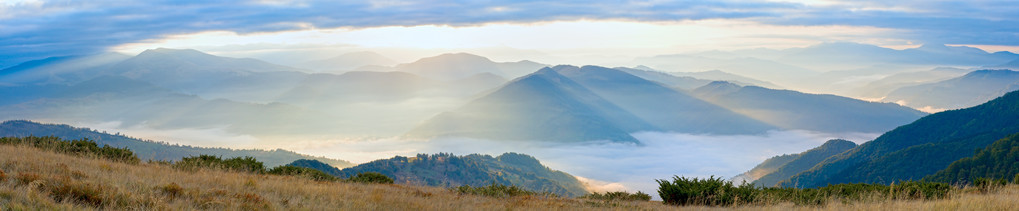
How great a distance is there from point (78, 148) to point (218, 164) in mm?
4433

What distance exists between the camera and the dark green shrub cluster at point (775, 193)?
1645 cm

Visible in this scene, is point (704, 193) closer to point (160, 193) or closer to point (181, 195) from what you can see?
point (181, 195)

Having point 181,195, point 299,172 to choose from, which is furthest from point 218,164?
point 181,195

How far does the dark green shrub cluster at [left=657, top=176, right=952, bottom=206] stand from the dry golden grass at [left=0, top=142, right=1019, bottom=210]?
115 centimetres

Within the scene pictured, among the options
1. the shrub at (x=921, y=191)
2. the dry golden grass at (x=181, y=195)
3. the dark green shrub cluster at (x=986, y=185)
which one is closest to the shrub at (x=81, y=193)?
the dry golden grass at (x=181, y=195)

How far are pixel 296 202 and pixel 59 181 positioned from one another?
4.10m

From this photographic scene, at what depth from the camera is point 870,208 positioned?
12992 millimetres

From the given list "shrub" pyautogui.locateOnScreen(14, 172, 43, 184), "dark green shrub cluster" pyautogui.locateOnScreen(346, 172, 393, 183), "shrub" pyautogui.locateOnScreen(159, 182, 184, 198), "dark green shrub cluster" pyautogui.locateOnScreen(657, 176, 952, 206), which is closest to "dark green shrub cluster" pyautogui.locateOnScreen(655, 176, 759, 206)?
"dark green shrub cluster" pyautogui.locateOnScreen(657, 176, 952, 206)

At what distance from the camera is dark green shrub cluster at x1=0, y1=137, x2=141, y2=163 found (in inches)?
742

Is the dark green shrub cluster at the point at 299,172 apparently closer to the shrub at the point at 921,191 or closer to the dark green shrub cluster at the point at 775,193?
the dark green shrub cluster at the point at 775,193

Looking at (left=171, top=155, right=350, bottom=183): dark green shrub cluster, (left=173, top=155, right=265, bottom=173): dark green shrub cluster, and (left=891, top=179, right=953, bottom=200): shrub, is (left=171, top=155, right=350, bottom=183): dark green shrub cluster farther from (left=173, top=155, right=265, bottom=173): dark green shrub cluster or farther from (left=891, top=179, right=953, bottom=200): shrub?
(left=891, top=179, right=953, bottom=200): shrub

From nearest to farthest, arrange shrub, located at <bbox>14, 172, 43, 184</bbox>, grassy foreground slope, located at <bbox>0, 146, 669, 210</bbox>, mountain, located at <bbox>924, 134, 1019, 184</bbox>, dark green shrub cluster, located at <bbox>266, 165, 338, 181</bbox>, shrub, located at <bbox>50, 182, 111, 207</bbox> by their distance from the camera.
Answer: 1. grassy foreground slope, located at <bbox>0, 146, 669, 210</bbox>
2. shrub, located at <bbox>50, 182, 111, 207</bbox>
3. shrub, located at <bbox>14, 172, 43, 184</bbox>
4. dark green shrub cluster, located at <bbox>266, 165, 338, 181</bbox>
5. mountain, located at <bbox>924, 134, 1019, 184</bbox>

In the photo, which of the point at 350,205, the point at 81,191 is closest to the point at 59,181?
the point at 81,191

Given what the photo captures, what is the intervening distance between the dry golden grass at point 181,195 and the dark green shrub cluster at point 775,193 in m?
1.15
